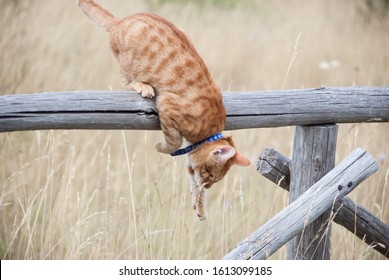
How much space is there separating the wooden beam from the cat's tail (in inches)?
30.0

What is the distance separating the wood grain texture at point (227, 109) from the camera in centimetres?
178

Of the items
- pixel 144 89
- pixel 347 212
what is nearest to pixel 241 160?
pixel 144 89

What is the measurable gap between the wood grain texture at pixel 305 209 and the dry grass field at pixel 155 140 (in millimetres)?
173

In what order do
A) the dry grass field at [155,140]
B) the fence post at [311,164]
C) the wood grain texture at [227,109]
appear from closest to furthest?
the wood grain texture at [227,109], the fence post at [311,164], the dry grass field at [155,140]

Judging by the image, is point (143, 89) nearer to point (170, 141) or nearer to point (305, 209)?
point (170, 141)

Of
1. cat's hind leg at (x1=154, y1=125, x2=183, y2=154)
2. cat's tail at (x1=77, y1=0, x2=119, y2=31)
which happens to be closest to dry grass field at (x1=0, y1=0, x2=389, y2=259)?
cat's hind leg at (x1=154, y1=125, x2=183, y2=154)

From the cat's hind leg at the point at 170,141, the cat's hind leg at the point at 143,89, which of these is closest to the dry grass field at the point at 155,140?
the cat's hind leg at the point at 170,141

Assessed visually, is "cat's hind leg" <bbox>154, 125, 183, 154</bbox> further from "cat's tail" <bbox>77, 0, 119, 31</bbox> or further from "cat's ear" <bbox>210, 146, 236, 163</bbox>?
"cat's tail" <bbox>77, 0, 119, 31</bbox>

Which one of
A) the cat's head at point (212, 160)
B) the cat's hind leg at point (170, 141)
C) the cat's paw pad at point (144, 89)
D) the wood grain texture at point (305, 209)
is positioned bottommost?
the wood grain texture at point (305, 209)

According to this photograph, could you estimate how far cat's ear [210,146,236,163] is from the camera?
80.5 inches

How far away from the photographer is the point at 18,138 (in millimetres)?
3158

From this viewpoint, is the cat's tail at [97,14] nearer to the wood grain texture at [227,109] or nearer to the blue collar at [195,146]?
the wood grain texture at [227,109]

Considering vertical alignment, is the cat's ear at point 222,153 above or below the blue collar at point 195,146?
below
